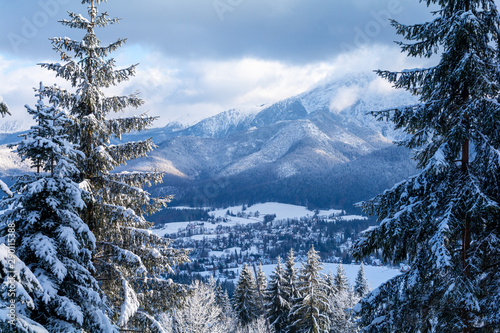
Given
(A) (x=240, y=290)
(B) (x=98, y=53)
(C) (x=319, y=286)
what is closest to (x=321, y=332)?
(C) (x=319, y=286)

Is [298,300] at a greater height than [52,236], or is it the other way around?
[52,236]

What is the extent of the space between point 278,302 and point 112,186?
2554 centimetres

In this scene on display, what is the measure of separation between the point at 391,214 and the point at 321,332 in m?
19.3

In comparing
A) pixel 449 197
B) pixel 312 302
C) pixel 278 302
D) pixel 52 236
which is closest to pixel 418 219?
pixel 449 197

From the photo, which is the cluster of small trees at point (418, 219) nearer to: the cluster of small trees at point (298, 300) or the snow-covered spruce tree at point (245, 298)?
the cluster of small trees at point (298, 300)

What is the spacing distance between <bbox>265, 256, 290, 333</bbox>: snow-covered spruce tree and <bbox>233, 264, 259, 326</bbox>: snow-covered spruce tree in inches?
132

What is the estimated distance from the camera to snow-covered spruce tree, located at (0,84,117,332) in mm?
6633

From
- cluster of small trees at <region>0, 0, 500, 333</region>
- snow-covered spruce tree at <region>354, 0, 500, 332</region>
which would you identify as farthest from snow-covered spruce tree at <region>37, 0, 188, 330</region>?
snow-covered spruce tree at <region>354, 0, 500, 332</region>

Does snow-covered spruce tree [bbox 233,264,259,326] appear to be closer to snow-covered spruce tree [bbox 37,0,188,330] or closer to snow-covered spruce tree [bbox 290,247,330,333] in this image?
snow-covered spruce tree [bbox 290,247,330,333]

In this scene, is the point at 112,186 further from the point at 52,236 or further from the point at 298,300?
the point at 298,300

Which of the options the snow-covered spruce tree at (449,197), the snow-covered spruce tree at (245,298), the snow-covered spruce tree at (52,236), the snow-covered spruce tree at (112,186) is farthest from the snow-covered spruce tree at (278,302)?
the snow-covered spruce tree at (52,236)

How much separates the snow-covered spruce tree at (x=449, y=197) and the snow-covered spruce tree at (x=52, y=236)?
5.99 meters

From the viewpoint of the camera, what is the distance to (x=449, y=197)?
6.66 m

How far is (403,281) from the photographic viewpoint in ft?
22.9
